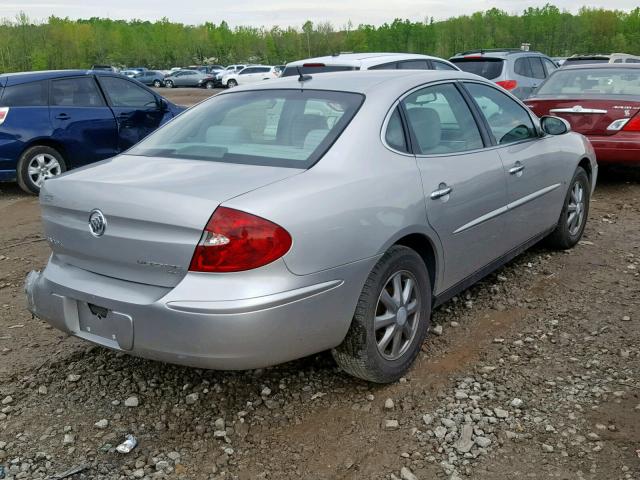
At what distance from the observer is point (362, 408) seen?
328 centimetres

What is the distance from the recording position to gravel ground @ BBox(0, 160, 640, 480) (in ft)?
9.38

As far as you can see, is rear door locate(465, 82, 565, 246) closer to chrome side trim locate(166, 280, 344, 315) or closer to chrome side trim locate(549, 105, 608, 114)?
chrome side trim locate(166, 280, 344, 315)

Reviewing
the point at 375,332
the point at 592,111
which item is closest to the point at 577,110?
the point at 592,111

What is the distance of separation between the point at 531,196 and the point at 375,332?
194 centimetres

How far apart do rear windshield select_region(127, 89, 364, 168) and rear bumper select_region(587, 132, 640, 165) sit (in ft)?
16.2

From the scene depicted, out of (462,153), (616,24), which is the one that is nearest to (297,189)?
(462,153)

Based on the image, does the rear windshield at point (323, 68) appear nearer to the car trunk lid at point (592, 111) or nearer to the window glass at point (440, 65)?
the window glass at point (440, 65)

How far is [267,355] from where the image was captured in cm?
285

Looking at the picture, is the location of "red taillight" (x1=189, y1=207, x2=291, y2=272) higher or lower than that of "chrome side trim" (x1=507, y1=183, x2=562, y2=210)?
higher

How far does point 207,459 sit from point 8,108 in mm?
6882

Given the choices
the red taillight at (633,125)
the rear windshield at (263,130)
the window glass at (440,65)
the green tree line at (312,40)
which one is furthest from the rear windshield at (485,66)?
the green tree line at (312,40)

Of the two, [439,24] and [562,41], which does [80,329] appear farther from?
[439,24]

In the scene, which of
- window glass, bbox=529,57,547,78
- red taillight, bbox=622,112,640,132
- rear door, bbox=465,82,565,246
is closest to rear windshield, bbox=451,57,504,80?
window glass, bbox=529,57,547,78

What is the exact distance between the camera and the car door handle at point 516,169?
171 inches
